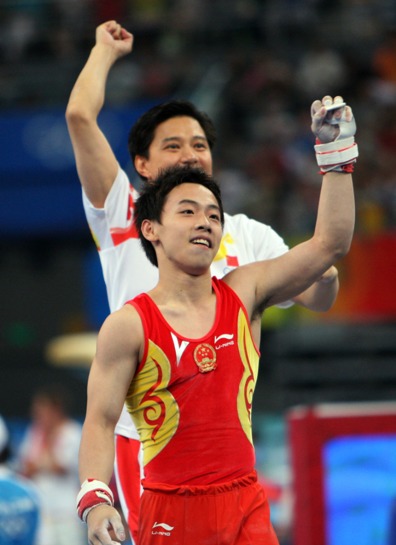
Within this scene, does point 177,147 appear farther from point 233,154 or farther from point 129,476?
point 233,154

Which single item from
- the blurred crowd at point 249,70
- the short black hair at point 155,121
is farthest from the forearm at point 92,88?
the blurred crowd at point 249,70

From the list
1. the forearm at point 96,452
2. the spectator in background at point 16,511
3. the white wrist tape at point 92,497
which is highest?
the spectator in background at point 16,511

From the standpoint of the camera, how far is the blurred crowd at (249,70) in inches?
483

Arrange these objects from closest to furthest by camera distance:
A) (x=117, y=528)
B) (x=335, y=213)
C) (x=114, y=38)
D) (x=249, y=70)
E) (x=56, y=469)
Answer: (x=117, y=528)
(x=335, y=213)
(x=114, y=38)
(x=56, y=469)
(x=249, y=70)

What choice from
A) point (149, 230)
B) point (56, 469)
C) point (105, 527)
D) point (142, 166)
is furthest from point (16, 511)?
point (56, 469)

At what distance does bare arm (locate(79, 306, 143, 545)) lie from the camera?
3.27m

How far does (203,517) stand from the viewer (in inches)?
131

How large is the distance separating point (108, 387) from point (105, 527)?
18.2 inches

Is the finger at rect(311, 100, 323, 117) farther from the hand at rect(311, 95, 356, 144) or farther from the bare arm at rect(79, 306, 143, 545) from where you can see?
the bare arm at rect(79, 306, 143, 545)

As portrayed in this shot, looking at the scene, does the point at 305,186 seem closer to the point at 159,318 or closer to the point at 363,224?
the point at 363,224

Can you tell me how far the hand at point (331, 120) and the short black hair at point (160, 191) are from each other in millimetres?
434

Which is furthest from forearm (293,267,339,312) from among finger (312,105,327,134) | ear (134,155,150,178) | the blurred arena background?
the blurred arena background

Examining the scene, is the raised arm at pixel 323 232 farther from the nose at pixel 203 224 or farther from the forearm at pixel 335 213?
the nose at pixel 203 224

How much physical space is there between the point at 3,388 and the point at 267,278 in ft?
32.6
